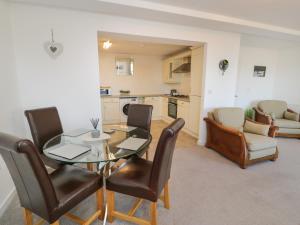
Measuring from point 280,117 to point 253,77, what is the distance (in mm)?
1345

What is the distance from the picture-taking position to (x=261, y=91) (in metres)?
5.01

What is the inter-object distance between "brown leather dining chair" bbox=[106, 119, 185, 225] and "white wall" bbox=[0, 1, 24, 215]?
4.15 ft

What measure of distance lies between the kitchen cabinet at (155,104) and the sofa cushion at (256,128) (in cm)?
302

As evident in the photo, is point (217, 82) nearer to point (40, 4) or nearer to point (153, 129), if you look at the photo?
point (153, 129)

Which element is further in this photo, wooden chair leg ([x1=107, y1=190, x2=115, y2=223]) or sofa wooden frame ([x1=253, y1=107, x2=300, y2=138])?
sofa wooden frame ([x1=253, y1=107, x2=300, y2=138])

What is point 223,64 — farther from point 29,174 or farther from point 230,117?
point 29,174

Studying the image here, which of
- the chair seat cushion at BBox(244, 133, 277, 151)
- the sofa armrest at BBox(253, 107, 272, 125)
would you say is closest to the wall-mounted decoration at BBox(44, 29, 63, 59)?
the chair seat cushion at BBox(244, 133, 277, 151)

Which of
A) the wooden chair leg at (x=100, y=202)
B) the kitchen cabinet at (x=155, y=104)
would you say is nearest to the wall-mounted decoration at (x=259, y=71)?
the kitchen cabinet at (x=155, y=104)

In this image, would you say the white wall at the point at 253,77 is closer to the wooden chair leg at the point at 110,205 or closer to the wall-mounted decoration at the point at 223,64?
the wall-mounted decoration at the point at 223,64

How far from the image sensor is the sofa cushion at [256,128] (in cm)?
A: 284

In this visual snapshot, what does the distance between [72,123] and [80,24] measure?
146 centimetres

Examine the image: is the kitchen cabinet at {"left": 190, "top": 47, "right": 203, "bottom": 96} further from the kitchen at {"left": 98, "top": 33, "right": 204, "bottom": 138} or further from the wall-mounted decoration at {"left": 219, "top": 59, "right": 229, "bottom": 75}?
the kitchen at {"left": 98, "top": 33, "right": 204, "bottom": 138}

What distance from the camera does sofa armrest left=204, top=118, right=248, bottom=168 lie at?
8.36ft

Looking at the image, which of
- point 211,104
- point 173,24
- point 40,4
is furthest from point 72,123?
point 211,104
